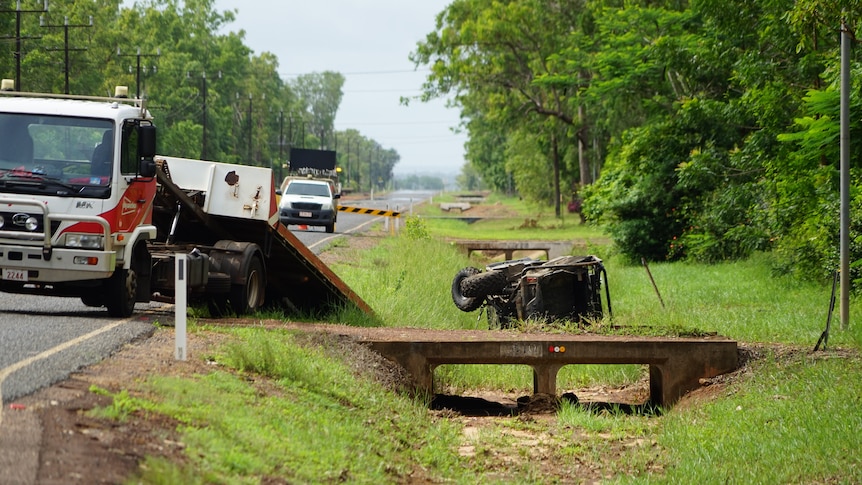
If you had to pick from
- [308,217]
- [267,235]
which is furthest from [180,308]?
[308,217]

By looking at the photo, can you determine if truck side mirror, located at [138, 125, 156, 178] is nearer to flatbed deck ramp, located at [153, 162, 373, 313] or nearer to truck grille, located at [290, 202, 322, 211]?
flatbed deck ramp, located at [153, 162, 373, 313]

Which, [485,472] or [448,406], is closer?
[485,472]

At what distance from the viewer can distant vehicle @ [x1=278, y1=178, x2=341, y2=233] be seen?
4156 cm

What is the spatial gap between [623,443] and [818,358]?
10.1 ft

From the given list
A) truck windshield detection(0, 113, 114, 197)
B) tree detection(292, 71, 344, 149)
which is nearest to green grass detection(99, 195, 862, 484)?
truck windshield detection(0, 113, 114, 197)

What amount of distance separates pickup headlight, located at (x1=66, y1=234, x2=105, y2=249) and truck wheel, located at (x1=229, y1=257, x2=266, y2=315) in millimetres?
2714

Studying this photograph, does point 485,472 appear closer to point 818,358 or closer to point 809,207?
point 818,358

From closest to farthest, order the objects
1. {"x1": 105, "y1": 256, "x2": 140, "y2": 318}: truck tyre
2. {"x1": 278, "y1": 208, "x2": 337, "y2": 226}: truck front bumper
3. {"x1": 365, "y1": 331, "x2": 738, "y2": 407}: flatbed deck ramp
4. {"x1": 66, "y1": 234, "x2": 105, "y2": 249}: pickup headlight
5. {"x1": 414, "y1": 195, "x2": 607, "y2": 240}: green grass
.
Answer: {"x1": 66, "y1": 234, "x2": 105, "y2": 249}: pickup headlight, {"x1": 105, "y1": 256, "x2": 140, "y2": 318}: truck tyre, {"x1": 365, "y1": 331, "x2": 738, "y2": 407}: flatbed deck ramp, {"x1": 278, "y1": 208, "x2": 337, "y2": 226}: truck front bumper, {"x1": 414, "y1": 195, "x2": 607, "y2": 240}: green grass

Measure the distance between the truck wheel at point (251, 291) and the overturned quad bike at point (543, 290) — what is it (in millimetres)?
3514

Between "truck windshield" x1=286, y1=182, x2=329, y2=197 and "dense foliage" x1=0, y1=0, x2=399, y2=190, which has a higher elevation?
"dense foliage" x1=0, y1=0, x2=399, y2=190

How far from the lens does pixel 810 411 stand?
12.4m

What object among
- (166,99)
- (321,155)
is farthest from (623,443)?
(166,99)

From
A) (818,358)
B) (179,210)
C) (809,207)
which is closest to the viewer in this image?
(818,358)

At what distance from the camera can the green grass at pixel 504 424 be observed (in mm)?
8742
